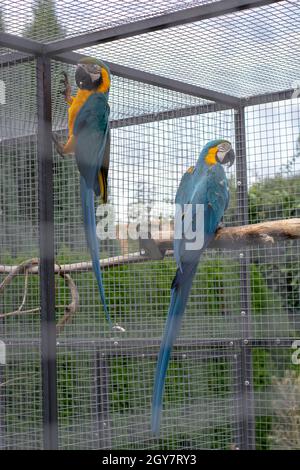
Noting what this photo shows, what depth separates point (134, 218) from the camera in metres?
1.51

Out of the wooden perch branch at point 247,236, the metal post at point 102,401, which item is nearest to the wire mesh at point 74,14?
the wooden perch branch at point 247,236

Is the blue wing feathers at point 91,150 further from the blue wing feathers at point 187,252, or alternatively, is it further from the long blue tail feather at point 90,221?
the blue wing feathers at point 187,252

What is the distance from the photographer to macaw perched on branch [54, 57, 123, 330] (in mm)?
1391

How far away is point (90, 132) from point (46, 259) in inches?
10.1

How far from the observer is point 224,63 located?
1502mm

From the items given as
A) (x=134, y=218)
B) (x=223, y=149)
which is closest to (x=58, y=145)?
(x=134, y=218)

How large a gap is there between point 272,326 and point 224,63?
0.60m

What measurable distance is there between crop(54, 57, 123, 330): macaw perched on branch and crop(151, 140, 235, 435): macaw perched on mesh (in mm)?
153

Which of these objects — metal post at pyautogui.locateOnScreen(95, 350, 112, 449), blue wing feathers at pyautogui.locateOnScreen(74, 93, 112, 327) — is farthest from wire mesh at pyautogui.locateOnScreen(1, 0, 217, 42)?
metal post at pyautogui.locateOnScreen(95, 350, 112, 449)

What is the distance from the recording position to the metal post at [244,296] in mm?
1673

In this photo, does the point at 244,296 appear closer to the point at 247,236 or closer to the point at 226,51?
the point at 247,236

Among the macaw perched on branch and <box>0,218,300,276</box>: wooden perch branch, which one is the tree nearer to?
the macaw perched on branch

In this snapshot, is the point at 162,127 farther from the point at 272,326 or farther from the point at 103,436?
the point at 103,436

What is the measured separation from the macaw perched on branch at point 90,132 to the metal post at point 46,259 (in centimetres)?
8
